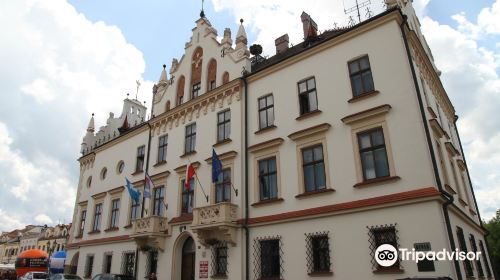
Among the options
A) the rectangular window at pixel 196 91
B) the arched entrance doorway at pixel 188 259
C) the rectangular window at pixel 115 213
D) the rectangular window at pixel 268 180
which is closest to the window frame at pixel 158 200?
the arched entrance doorway at pixel 188 259

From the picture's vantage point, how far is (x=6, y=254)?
9438 cm

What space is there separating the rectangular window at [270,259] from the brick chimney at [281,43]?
43.9 feet

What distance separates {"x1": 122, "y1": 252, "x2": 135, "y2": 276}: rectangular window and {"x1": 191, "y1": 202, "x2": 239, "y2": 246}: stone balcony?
24.6 ft

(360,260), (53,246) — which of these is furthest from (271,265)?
(53,246)

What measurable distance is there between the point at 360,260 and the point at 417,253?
207cm

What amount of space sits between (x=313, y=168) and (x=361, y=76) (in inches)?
181

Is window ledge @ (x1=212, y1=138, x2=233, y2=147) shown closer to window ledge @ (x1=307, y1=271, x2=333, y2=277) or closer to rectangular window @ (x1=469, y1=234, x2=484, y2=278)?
window ledge @ (x1=307, y1=271, x2=333, y2=277)

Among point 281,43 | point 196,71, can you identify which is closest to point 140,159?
point 196,71

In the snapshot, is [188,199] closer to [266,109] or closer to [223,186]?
[223,186]

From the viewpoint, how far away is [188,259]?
20562mm

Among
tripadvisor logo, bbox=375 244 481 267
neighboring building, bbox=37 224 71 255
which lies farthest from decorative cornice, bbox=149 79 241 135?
neighboring building, bbox=37 224 71 255

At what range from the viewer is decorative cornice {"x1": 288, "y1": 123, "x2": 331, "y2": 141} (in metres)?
16.3

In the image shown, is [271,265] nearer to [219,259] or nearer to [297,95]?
[219,259]

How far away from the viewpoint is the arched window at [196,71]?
23922mm
